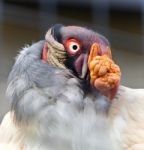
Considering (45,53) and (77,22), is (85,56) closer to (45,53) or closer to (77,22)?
(45,53)

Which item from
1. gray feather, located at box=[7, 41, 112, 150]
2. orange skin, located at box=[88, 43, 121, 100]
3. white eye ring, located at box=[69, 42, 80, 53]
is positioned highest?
white eye ring, located at box=[69, 42, 80, 53]

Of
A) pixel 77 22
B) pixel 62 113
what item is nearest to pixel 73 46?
pixel 62 113

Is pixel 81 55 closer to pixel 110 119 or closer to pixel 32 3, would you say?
pixel 110 119

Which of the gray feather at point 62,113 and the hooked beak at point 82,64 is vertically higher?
the hooked beak at point 82,64

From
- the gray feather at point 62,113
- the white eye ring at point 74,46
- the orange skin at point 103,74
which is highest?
the white eye ring at point 74,46

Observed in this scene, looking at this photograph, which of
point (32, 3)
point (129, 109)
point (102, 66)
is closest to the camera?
point (102, 66)

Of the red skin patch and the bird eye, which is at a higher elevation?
the bird eye

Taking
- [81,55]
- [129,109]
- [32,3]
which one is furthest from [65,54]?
[32,3]
